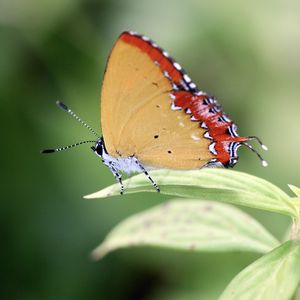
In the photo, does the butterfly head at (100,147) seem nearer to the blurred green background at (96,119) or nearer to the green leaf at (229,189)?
the green leaf at (229,189)

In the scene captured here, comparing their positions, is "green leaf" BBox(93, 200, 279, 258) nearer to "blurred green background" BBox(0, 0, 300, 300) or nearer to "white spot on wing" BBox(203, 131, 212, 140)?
"white spot on wing" BBox(203, 131, 212, 140)

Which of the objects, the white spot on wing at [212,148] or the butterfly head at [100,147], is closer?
the white spot on wing at [212,148]

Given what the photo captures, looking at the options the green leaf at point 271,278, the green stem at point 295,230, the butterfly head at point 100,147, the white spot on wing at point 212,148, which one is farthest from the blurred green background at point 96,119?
the green leaf at point 271,278

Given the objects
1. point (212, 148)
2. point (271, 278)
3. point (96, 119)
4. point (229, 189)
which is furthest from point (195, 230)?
point (96, 119)

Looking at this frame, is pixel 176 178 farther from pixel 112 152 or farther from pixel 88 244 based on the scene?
pixel 88 244

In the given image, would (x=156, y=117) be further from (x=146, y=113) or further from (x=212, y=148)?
(x=212, y=148)

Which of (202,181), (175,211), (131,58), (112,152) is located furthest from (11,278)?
(202,181)

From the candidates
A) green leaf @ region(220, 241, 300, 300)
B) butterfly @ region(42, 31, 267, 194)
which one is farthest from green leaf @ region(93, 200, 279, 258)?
green leaf @ region(220, 241, 300, 300)
